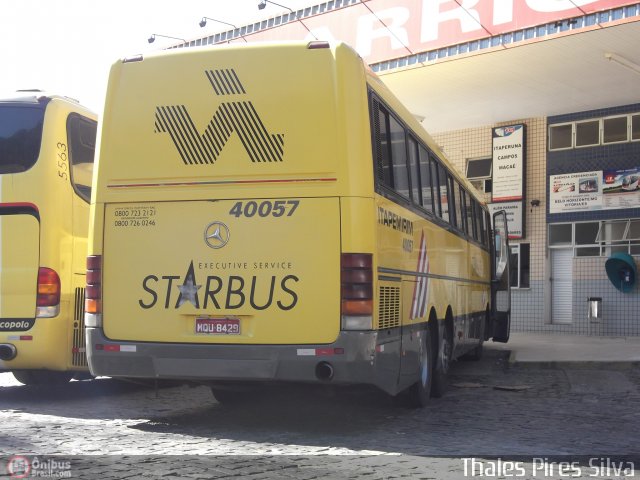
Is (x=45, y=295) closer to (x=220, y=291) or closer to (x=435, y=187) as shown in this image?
(x=220, y=291)

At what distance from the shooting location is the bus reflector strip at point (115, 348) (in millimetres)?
7172

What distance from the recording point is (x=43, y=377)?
34.0 feet

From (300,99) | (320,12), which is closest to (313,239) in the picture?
(300,99)

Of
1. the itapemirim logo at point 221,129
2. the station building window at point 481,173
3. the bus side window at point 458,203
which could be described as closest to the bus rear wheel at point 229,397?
the itapemirim logo at point 221,129

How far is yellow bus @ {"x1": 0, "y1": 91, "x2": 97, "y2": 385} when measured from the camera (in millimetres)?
9008

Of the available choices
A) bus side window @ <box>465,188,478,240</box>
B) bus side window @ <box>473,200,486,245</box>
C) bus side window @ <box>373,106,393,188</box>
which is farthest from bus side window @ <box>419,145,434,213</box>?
bus side window @ <box>473,200,486,245</box>

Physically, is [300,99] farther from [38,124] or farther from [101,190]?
[38,124]

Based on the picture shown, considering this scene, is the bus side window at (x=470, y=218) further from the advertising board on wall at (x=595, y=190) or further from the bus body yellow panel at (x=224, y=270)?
the advertising board on wall at (x=595, y=190)

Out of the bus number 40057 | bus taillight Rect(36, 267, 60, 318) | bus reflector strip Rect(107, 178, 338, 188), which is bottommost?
bus taillight Rect(36, 267, 60, 318)

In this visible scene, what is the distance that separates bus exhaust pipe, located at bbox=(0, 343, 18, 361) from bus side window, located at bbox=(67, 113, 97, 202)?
1887mm

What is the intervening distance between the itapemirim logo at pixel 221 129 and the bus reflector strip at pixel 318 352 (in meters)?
1.64

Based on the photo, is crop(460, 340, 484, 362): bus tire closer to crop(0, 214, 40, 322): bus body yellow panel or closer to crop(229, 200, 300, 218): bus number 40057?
crop(0, 214, 40, 322): bus body yellow panel

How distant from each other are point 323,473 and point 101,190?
11.2 feet

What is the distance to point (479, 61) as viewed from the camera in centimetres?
1902
